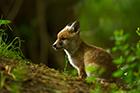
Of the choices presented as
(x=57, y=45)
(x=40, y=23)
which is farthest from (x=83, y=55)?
(x=40, y=23)

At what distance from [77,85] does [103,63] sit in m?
1.26

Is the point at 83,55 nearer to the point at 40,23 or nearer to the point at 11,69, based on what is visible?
the point at 11,69

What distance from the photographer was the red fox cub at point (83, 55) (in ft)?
35.7

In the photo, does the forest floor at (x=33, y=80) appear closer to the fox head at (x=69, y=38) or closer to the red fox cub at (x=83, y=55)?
the red fox cub at (x=83, y=55)

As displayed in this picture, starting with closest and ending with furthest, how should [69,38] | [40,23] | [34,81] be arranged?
[34,81] < [69,38] < [40,23]

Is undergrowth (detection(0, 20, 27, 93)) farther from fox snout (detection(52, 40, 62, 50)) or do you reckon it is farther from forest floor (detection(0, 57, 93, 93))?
fox snout (detection(52, 40, 62, 50))

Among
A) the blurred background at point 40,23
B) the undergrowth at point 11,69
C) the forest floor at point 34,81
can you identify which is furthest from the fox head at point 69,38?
the blurred background at point 40,23

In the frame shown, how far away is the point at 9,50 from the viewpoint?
1030 centimetres

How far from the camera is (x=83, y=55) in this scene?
37.5ft

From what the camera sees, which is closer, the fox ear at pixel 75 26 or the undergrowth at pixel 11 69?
the undergrowth at pixel 11 69

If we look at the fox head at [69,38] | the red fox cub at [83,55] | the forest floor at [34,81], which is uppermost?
the fox head at [69,38]

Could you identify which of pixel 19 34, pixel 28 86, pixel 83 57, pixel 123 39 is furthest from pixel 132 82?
pixel 19 34

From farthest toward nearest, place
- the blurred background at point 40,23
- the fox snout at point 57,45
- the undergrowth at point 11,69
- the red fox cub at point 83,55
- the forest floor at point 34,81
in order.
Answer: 1. the blurred background at point 40,23
2. the fox snout at point 57,45
3. the red fox cub at point 83,55
4. the forest floor at point 34,81
5. the undergrowth at point 11,69

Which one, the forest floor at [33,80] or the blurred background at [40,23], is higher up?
the blurred background at [40,23]
